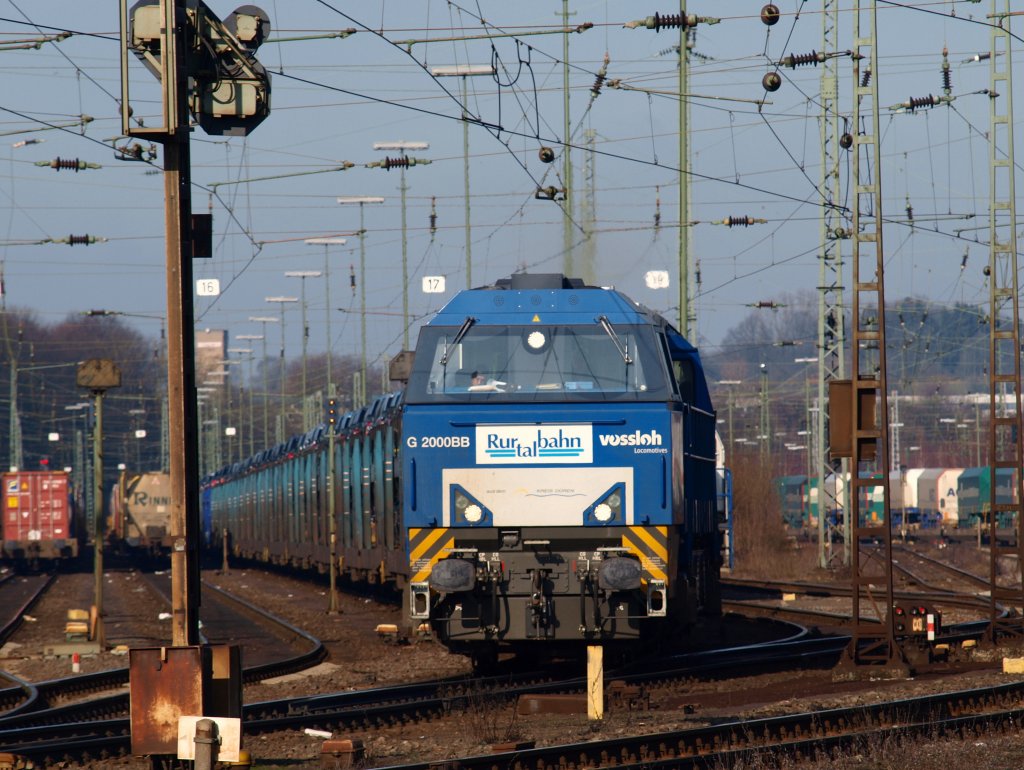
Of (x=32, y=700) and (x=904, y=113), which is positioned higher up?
(x=904, y=113)

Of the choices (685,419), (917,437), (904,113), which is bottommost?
(917,437)

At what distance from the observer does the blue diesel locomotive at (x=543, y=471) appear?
47.2 feet

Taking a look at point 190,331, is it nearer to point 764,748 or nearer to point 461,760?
point 461,760

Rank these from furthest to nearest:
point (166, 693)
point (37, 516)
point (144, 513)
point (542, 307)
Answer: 1. point (144, 513)
2. point (37, 516)
3. point (542, 307)
4. point (166, 693)

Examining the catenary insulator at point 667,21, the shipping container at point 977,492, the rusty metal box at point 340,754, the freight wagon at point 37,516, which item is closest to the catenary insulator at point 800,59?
the catenary insulator at point 667,21

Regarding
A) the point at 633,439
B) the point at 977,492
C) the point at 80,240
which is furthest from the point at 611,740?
the point at 977,492

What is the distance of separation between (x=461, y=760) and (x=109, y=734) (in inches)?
165

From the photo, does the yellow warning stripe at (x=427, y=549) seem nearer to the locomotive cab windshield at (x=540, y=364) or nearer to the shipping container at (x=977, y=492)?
the locomotive cab windshield at (x=540, y=364)

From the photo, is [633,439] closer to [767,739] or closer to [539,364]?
[539,364]

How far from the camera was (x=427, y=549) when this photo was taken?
47.7ft

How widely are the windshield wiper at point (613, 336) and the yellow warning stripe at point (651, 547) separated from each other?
1.65 meters

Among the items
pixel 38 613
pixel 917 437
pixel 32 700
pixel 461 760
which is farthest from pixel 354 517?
pixel 917 437

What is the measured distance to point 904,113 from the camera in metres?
30.3

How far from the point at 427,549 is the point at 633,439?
7.33ft
